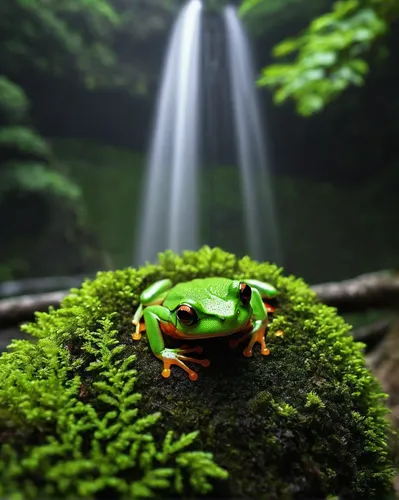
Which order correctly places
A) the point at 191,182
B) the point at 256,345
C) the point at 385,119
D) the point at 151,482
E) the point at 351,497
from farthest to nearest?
1. the point at 191,182
2. the point at 385,119
3. the point at 256,345
4. the point at 351,497
5. the point at 151,482

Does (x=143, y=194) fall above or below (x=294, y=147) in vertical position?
below

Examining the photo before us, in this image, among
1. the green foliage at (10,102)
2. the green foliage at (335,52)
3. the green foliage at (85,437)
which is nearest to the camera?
the green foliage at (85,437)

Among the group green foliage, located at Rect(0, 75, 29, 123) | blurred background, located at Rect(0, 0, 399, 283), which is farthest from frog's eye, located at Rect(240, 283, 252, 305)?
green foliage, located at Rect(0, 75, 29, 123)

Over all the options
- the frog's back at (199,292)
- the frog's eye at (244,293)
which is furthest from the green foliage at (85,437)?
the frog's eye at (244,293)

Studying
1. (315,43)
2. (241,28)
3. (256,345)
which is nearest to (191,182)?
(241,28)

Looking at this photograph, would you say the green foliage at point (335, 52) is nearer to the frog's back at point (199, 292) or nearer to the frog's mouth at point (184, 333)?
the frog's back at point (199, 292)

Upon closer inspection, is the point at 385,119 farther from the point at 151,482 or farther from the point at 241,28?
the point at 151,482

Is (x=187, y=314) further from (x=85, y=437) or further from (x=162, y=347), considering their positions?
(x=85, y=437)
